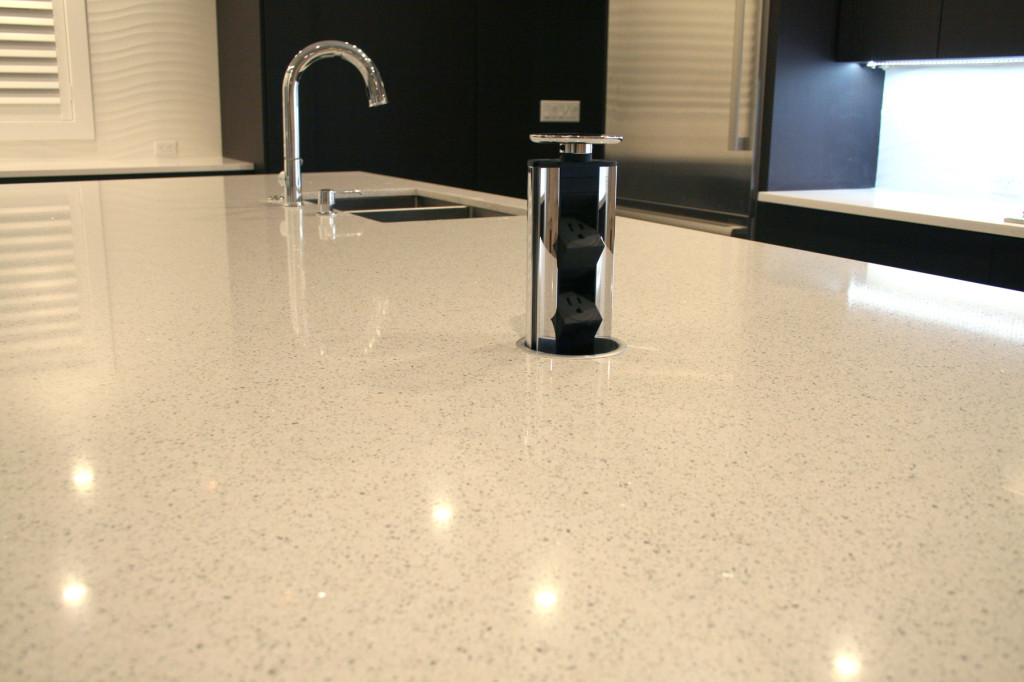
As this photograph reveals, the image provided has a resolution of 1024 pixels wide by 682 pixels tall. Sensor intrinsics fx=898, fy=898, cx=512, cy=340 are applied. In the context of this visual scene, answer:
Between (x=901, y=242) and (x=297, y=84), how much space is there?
5.78 ft

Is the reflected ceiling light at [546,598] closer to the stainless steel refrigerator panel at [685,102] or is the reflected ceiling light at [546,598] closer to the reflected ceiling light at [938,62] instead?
the reflected ceiling light at [938,62]

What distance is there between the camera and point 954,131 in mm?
3066

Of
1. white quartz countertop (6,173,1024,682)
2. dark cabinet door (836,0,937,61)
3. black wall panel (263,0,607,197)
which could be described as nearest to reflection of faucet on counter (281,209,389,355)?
white quartz countertop (6,173,1024,682)

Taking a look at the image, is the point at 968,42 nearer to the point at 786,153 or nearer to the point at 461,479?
the point at 786,153

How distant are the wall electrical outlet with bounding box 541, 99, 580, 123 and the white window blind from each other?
2.03 m

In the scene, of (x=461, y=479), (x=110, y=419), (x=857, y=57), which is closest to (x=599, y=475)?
(x=461, y=479)

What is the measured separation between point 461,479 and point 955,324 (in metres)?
0.63

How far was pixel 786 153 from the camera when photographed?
3162 millimetres

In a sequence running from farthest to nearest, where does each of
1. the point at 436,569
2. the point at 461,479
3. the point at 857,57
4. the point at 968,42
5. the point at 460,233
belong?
the point at 857,57 < the point at 968,42 < the point at 460,233 < the point at 461,479 < the point at 436,569

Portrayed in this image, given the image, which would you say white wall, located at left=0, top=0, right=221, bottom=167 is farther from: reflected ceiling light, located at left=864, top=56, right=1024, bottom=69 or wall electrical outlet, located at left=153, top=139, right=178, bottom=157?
reflected ceiling light, located at left=864, top=56, right=1024, bottom=69

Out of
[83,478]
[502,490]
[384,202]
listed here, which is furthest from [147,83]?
[502,490]

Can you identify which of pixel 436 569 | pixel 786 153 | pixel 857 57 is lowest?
pixel 436 569

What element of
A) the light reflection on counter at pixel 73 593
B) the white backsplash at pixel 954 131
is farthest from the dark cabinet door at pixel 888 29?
the light reflection on counter at pixel 73 593

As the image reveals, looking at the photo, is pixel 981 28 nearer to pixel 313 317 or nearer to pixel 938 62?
pixel 938 62
